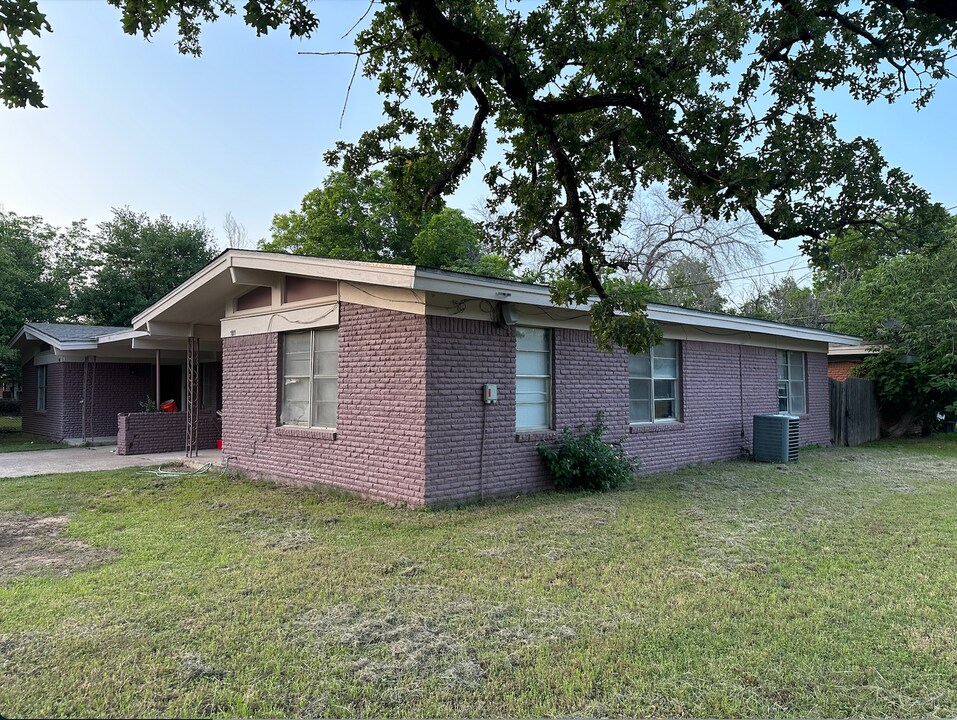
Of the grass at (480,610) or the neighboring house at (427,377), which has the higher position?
the neighboring house at (427,377)

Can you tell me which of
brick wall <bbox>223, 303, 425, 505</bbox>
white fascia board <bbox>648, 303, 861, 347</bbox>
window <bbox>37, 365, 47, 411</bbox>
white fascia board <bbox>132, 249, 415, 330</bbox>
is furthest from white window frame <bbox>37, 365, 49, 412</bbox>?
white fascia board <bbox>648, 303, 861, 347</bbox>

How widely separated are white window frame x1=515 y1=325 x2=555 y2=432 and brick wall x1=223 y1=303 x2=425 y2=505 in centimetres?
172

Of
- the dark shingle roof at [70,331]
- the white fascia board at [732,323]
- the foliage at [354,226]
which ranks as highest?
the foliage at [354,226]

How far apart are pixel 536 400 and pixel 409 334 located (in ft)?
7.50

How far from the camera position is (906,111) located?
6.59 metres

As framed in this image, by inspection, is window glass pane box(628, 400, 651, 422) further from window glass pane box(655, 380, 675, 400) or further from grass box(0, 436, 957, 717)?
grass box(0, 436, 957, 717)

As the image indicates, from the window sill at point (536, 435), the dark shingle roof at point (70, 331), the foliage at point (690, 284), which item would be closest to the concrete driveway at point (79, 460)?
the dark shingle roof at point (70, 331)

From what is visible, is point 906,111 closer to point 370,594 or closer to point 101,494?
point 370,594

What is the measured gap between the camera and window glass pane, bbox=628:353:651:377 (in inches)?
410

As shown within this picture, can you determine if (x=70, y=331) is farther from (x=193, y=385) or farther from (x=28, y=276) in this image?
(x=28, y=276)

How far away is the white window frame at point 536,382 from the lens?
8.64 m

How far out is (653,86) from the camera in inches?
236

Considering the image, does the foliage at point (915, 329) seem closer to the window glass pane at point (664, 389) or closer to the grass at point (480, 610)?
the window glass pane at point (664, 389)

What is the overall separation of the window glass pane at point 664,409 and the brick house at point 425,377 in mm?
33
